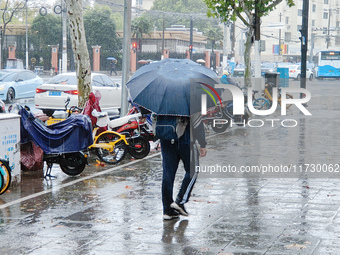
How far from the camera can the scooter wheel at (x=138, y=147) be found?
479 inches

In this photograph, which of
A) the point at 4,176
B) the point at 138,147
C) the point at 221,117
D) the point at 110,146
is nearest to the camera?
the point at 4,176

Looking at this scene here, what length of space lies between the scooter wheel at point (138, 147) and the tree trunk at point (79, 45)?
2510 millimetres

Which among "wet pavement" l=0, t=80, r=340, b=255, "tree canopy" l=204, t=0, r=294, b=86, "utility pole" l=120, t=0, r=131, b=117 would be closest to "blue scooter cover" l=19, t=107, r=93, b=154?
"wet pavement" l=0, t=80, r=340, b=255

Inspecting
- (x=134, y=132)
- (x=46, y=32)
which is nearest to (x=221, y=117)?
(x=134, y=132)

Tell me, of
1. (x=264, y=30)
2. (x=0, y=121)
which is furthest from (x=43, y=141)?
(x=264, y=30)

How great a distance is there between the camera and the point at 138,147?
40.0ft

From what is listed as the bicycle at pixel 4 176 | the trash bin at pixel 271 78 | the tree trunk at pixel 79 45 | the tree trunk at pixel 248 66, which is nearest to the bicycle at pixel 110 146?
the tree trunk at pixel 79 45

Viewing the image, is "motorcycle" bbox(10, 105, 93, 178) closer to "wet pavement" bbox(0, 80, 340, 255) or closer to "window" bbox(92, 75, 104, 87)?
"wet pavement" bbox(0, 80, 340, 255)

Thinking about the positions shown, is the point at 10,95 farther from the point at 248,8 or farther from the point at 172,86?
the point at 172,86

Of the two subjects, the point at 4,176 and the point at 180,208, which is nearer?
the point at 180,208

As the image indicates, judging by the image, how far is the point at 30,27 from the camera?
70625mm

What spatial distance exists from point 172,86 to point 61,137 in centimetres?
342

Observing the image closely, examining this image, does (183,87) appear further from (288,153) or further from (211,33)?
(211,33)

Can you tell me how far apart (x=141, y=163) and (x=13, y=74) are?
1788 centimetres
